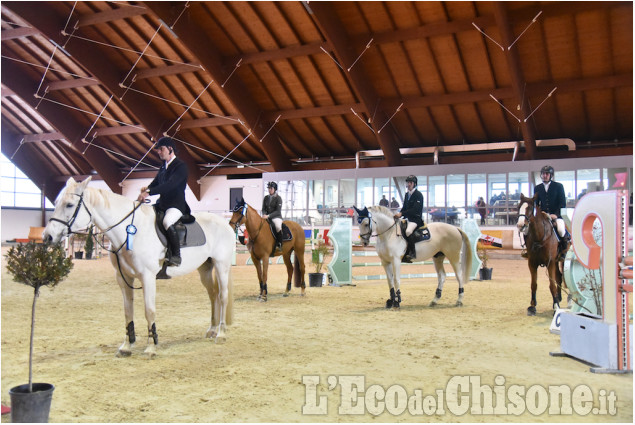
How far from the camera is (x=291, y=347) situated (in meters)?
5.08

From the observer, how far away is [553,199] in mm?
7102

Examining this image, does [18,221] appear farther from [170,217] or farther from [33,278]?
[33,278]

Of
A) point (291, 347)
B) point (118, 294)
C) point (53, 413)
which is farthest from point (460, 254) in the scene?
point (53, 413)

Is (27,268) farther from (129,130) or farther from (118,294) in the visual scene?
(129,130)

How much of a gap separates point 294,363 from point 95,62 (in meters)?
22.2

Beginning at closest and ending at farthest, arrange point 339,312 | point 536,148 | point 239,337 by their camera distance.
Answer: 1. point 239,337
2. point 339,312
3. point 536,148

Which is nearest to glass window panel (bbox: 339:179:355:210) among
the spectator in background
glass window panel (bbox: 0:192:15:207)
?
the spectator in background

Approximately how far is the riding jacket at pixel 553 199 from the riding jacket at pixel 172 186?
4.94m

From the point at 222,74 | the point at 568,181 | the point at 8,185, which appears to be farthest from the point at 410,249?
the point at 8,185

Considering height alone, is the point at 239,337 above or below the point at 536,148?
below

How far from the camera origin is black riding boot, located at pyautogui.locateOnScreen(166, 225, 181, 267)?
492 cm

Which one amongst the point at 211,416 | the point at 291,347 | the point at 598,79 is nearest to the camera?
the point at 211,416

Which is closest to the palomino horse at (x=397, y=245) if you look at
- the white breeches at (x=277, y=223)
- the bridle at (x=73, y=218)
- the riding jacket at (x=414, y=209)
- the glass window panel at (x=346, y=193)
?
the riding jacket at (x=414, y=209)

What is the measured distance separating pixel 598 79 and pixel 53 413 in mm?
20635
